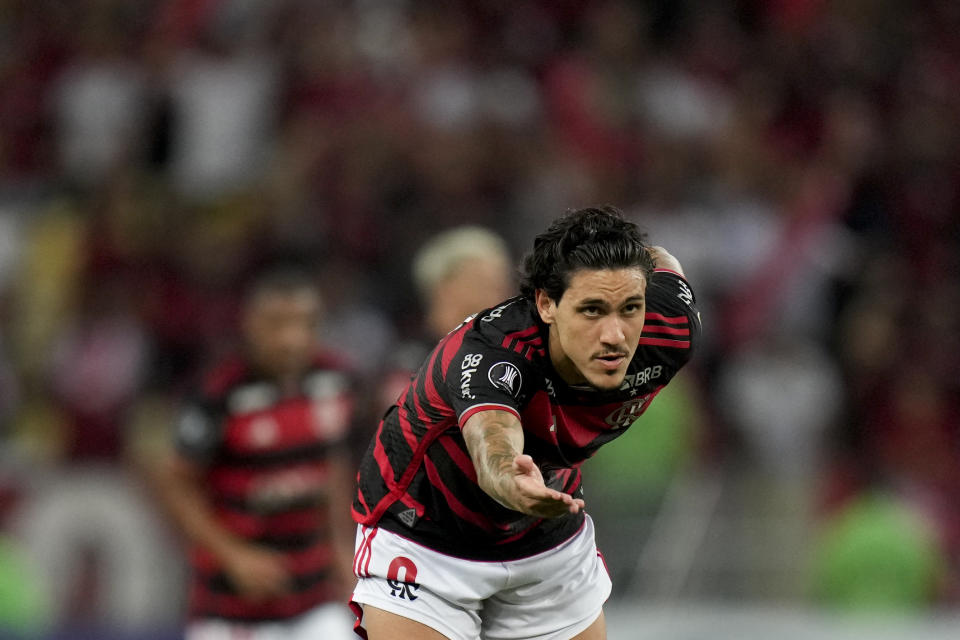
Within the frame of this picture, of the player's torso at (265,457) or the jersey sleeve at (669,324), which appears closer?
the jersey sleeve at (669,324)

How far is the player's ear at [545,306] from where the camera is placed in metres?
3.83

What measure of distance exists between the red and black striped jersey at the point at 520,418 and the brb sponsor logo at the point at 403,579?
81 mm

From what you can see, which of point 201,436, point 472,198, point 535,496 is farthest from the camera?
point 472,198

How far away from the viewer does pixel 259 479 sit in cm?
616

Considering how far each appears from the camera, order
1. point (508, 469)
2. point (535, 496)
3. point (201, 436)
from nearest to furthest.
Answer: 1. point (535, 496)
2. point (508, 469)
3. point (201, 436)

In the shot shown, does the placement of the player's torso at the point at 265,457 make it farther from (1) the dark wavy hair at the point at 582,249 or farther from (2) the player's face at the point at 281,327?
(1) the dark wavy hair at the point at 582,249

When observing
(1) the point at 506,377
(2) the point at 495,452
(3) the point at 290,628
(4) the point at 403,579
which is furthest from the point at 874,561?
(2) the point at 495,452

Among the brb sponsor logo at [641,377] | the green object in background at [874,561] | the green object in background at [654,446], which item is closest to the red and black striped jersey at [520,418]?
the brb sponsor logo at [641,377]

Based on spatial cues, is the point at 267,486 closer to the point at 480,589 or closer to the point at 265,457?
the point at 265,457

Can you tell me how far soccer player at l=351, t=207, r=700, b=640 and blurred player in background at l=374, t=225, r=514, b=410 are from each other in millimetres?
1690

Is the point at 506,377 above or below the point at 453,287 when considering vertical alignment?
below

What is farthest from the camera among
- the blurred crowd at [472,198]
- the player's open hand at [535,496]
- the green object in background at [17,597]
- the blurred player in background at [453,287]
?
the blurred crowd at [472,198]

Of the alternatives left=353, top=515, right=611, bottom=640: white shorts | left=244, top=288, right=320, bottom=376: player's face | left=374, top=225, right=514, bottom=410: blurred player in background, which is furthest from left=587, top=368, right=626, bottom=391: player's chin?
left=244, top=288, right=320, bottom=376: player's face

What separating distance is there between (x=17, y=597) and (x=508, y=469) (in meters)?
5.93
